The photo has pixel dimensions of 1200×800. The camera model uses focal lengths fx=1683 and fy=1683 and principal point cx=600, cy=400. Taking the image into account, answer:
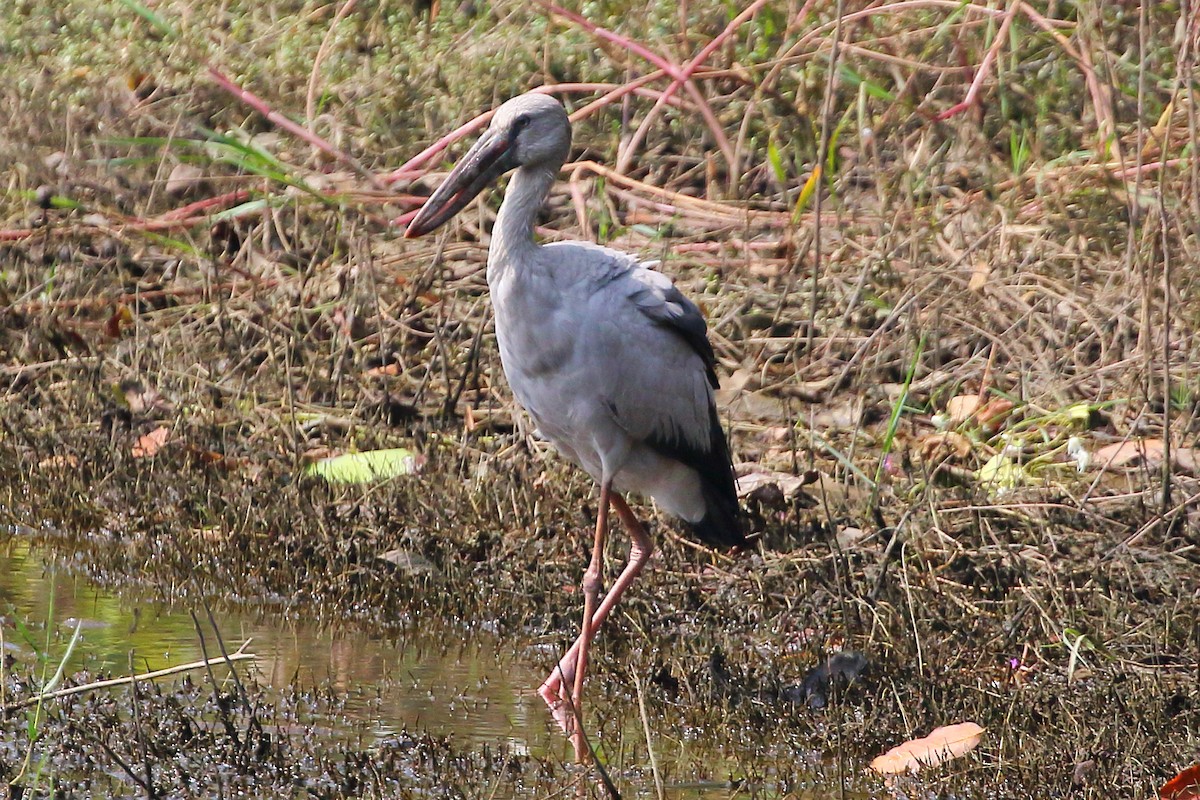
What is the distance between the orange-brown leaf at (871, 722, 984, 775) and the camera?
13.9 feet

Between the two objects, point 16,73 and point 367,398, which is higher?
point 16,73

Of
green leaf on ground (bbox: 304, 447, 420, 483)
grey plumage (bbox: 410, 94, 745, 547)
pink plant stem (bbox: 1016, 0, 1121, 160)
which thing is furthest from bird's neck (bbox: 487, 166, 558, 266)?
pink plant stem (bbox: 1016, 0, 1121, 160)

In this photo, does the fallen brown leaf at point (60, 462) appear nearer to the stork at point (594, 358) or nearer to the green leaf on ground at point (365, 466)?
the green leaf on ground at point (365, 466)

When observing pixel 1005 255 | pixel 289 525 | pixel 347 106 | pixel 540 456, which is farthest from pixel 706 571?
pixel 347 106

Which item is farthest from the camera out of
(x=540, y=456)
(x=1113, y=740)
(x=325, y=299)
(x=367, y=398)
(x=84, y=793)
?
(x=325, y=299)

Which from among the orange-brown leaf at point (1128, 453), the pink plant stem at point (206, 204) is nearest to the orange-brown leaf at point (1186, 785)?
the orange-brown leaf at point (1128, 453)

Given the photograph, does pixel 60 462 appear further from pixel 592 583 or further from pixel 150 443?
pixel 592 583

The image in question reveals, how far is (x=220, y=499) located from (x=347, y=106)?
3.24 m

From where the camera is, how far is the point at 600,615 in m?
5.13

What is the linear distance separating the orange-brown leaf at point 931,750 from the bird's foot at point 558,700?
845mm

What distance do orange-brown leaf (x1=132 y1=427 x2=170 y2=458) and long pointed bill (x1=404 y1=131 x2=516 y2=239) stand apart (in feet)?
5.82

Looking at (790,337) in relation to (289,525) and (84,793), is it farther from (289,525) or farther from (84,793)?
(84,793)

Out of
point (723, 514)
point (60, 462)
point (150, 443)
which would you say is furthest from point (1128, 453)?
point (60, 462)

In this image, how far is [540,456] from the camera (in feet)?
21.0
